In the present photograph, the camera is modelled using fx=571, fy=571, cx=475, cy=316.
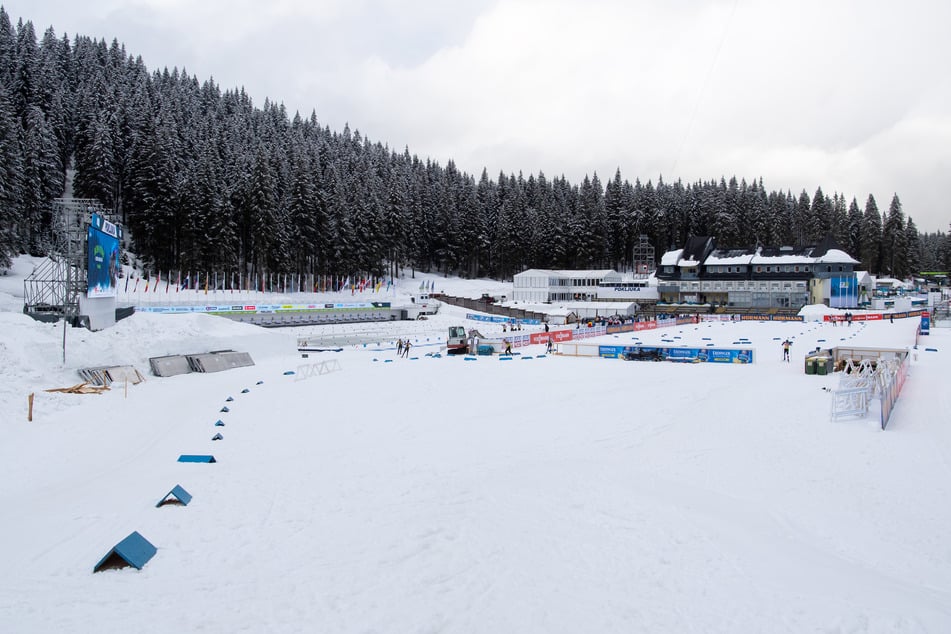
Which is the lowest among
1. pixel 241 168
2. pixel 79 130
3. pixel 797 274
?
pixel 797 274

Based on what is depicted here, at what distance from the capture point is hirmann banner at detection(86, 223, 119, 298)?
89.5 feet

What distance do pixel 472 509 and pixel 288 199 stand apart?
64.7 meters

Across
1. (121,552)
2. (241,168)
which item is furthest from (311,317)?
(121,552)

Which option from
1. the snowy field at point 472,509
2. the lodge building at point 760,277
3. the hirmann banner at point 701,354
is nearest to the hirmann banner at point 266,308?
the snowy field at point 472,509

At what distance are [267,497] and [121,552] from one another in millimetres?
3303

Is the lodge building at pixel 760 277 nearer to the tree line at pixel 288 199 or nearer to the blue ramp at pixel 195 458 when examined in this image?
the tree line at pixel 288 199

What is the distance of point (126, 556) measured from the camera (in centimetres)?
786

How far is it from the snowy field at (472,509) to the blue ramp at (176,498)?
18cm

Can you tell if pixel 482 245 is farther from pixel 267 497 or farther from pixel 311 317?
pixel 267 497

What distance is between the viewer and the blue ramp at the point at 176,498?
10469mm

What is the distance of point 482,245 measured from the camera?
95938 millimetres

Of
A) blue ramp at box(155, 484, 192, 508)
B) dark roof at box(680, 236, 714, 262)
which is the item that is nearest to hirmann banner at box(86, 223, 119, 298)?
blue ramp at box(155, 484, 192, 508)

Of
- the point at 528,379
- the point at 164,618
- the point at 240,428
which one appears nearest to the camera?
the point at 164,618

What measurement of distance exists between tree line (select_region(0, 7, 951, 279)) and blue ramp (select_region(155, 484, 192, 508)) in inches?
1906
